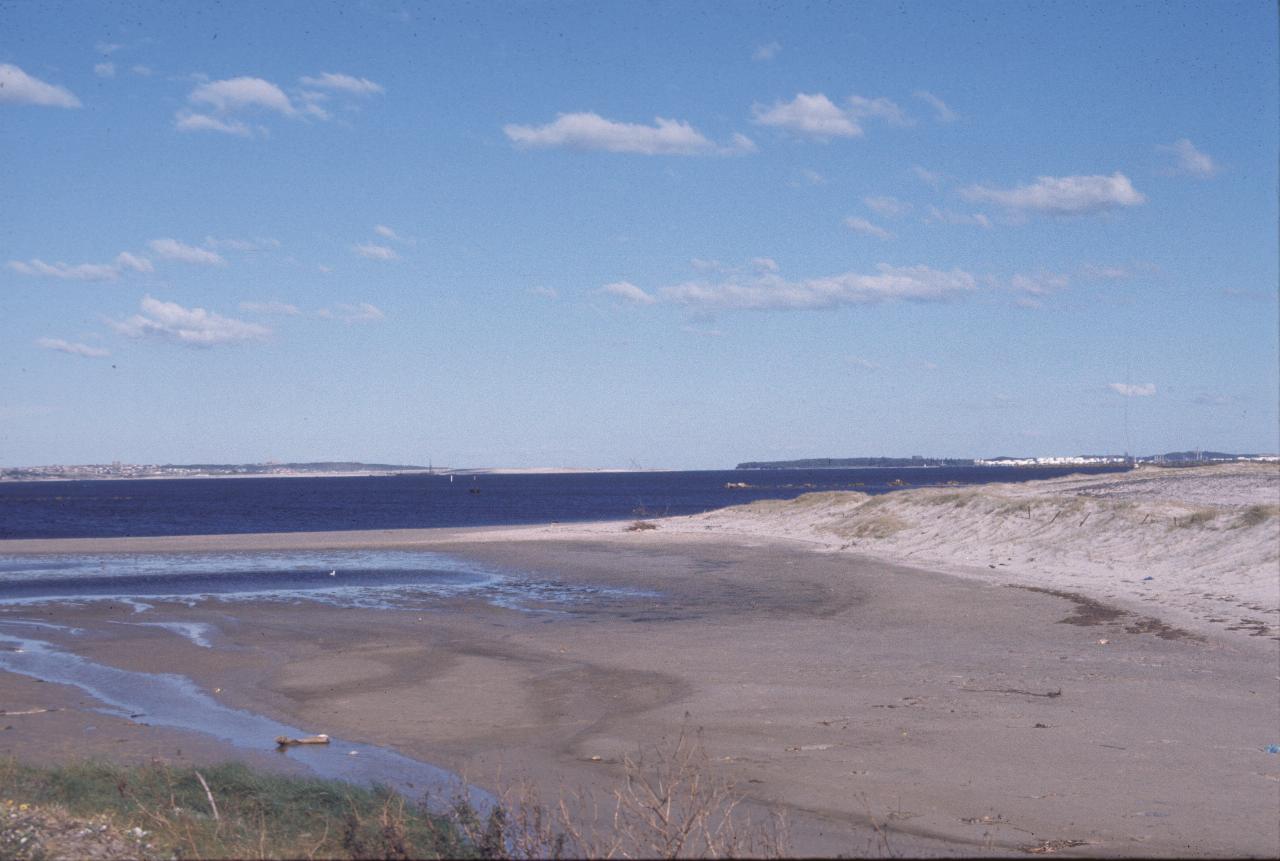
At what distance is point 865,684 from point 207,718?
8.97 meters

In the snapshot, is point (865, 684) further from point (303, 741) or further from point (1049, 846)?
point (303, 741)

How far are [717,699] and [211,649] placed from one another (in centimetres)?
1102

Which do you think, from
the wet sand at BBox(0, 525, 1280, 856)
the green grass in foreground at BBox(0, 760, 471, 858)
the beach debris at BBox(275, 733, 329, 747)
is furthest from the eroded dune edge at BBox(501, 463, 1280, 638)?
the green grass in foreground at BBox(0, 760, 471, 858)

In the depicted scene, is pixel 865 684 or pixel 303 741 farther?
pixel 865 684

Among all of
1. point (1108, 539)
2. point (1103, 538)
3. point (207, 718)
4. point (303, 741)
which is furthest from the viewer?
point (1103, 538)

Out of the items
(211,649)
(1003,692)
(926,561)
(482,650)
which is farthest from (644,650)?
(926,561)

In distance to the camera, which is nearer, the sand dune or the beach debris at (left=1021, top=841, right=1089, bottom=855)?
the beach debris at (left=1021, top=841, right=1089, bottom=855)

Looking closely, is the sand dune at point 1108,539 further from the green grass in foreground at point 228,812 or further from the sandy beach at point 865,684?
the green grass in foreground at point 228,812

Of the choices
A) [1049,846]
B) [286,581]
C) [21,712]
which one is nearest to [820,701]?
[1049,846]

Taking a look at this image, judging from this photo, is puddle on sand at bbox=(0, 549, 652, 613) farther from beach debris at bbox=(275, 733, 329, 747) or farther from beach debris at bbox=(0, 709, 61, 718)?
beach debris at bbox=(275, 733, 329, 747)

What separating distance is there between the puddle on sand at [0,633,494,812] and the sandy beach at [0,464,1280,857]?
1.12ft

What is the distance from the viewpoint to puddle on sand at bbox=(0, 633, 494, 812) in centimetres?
1123

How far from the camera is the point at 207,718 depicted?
1471cm

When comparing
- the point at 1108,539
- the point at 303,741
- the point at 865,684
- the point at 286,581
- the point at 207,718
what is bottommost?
the point at 286,581
